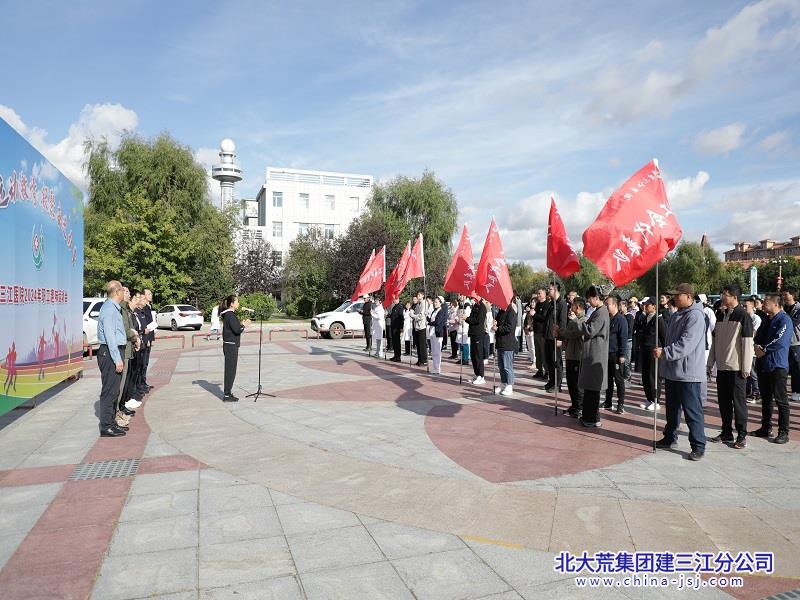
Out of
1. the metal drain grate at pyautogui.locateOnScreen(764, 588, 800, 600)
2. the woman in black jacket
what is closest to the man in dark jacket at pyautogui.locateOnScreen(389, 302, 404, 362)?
the woman in black jacket

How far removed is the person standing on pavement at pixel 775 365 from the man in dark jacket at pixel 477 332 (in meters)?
5.05

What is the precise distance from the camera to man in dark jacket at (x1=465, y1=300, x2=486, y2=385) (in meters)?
11.3

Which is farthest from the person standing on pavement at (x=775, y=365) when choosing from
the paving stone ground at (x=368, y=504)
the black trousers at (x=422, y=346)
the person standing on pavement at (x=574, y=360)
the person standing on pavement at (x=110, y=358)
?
the black trousers at (x=422, y=346)

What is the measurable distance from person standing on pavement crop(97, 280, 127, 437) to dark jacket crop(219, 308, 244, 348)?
2.22 metres

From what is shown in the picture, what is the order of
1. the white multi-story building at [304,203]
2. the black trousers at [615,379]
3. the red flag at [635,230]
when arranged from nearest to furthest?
the red flag at [635,230] < the black trousers at [615,379] < the white multi-story building at [304,203]

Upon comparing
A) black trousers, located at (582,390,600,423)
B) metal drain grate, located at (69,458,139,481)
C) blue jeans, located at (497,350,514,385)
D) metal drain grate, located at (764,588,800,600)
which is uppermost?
blue jeans, located at (497,350,514,385)

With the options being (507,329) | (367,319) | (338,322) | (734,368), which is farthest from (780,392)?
(338,322)

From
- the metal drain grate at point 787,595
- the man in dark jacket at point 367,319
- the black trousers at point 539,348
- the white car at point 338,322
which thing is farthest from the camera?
the white car at point 338,322

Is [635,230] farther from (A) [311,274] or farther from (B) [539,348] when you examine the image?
(A) [311,274]

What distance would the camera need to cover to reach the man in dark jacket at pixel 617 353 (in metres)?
8.94

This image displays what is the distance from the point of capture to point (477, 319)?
1130 cm

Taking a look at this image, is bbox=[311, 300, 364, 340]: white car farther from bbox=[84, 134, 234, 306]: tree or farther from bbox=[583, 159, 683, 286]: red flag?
bbox=[583, 159, 683, 286]: red flag

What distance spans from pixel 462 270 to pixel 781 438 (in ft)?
19.4

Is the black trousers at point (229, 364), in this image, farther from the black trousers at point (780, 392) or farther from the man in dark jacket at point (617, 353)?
the black trousers at point (780, 392)
